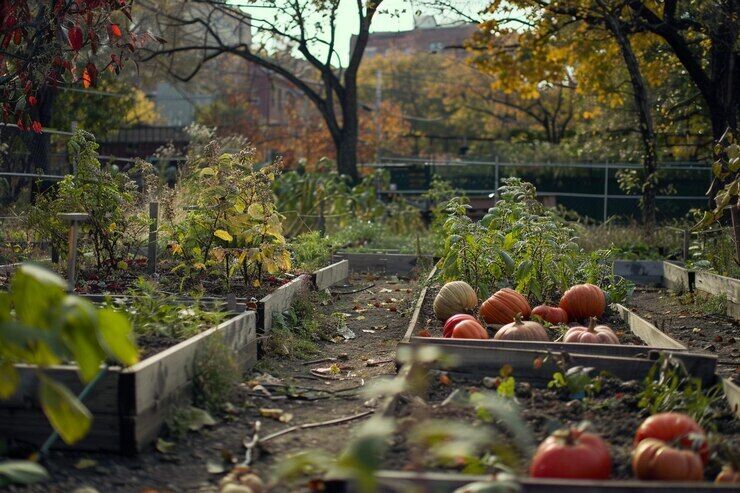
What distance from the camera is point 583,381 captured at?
4707 millimetres

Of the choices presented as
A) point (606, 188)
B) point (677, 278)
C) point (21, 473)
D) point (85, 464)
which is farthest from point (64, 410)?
point (606, 188)

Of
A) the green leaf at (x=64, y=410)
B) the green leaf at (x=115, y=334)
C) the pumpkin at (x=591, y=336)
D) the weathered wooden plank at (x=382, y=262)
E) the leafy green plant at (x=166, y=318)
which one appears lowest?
the weathered wooden plank at (x=382, y=262)

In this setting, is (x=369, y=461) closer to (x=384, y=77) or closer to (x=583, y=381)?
(x=583, y=381)

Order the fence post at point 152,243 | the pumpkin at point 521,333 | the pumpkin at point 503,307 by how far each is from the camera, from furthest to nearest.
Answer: the fence post at point 152,243, the pumpkin at point 503,307, the pumpkin at point 521,333

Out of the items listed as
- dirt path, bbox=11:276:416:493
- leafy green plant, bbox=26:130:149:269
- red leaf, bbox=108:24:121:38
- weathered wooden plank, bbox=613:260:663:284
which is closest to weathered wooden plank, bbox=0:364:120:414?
dirt path, bbox=11:276:416:493

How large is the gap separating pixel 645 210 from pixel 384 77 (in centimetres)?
4512

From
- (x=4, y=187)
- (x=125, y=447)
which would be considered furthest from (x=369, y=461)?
(x=4, y=187)

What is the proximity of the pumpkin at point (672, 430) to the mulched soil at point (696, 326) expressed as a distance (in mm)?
1594

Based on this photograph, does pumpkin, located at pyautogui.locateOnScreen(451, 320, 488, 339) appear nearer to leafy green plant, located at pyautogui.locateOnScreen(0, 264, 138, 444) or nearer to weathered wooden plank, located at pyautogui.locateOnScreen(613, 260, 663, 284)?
leafy green plant, located at pyautogui.locateOnScreen(0, 264, 138, 444)

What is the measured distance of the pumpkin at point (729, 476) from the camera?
10.3 ft

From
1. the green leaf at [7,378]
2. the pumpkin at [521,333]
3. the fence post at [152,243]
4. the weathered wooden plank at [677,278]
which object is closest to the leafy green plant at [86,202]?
the fence post at [152,243]

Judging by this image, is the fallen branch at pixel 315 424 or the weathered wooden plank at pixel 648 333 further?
the weathered wooden plank at pixel 648 333

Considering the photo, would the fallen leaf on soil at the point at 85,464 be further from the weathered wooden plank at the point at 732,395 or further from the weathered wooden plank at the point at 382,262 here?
the weathered wooden plank at the point at 382,262

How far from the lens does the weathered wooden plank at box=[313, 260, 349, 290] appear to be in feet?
30.4
